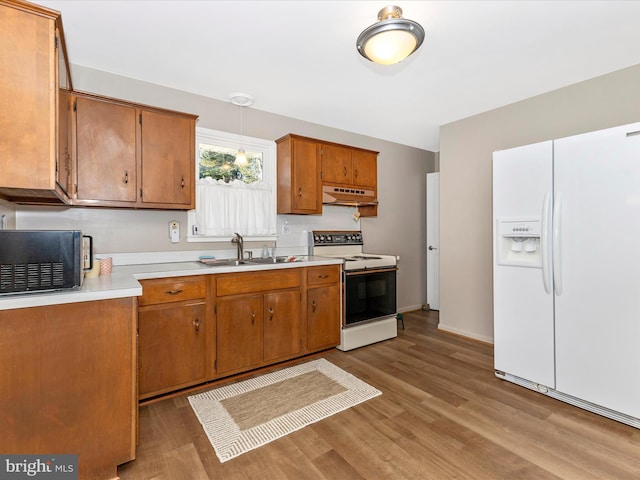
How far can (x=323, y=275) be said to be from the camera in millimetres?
3215

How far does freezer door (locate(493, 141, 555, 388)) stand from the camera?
2357mm

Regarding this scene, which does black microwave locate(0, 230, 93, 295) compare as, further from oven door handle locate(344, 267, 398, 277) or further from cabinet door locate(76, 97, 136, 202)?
oven door handle locate(344, 267, 398, 277)

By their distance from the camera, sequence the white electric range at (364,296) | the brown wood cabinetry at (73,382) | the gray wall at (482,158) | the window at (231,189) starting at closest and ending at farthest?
1. the brown wood cabinetry at (73,382)
2. the gray wall at (482,158)
3. the window at (231,189)
4. the white electric range at (364,296)

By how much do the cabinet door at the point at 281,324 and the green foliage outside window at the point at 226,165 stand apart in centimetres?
132

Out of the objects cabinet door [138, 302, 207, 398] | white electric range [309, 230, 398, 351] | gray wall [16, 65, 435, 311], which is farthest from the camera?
white electric range [309, 230, 398, 351]

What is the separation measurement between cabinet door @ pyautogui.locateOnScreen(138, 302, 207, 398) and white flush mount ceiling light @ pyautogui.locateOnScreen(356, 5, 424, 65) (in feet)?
7.07

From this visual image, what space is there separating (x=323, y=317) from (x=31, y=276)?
2313 millimetres

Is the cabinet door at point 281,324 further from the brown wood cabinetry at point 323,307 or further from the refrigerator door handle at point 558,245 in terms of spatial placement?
the refrigerator door handle at point 558,245

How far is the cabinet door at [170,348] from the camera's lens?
7.41 feet

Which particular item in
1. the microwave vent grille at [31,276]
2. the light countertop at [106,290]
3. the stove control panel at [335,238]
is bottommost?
the light countertop at [106,290]

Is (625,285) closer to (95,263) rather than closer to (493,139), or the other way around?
(493,139)

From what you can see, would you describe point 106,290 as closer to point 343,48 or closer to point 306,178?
point 343,48

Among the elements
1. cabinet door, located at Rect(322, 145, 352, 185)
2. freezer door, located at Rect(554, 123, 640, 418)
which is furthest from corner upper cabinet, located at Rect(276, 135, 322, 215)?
freezer door, located at Rect(554, 123, 640, 418)

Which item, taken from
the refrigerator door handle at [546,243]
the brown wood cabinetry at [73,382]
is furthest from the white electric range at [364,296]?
the brown wood cabinetry at [73,382]
